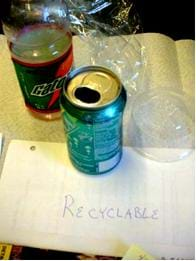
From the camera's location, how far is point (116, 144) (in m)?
0.46

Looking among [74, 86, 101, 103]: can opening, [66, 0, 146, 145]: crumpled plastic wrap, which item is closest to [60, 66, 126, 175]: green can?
[74, 86, 101, 103]: can opening

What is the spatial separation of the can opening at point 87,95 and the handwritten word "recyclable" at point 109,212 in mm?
148

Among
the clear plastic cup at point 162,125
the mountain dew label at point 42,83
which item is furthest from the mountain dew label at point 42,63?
the clear plastic cup at point 162,125

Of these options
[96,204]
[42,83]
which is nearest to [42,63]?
[42,83]

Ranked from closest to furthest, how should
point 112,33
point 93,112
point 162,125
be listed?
point 93,112 < point 162,125 < point 112,33

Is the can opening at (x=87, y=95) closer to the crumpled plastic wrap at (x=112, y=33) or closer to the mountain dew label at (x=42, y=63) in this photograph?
the mountain dew label at (x=42, y=63)

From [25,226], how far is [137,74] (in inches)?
12.4

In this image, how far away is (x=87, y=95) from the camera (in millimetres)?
413

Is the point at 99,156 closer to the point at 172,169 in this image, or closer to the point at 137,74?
the point at 172,169

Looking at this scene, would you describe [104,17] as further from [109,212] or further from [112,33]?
[109,212]

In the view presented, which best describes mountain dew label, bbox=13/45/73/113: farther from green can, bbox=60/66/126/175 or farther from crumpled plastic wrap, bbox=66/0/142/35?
crumpled plastic wrap, bbox=66/0/142/35

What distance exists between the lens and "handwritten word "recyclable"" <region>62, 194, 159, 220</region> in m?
0.46

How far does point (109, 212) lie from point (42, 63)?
0.21 m

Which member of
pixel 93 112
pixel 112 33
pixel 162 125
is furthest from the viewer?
pixel 112 33
